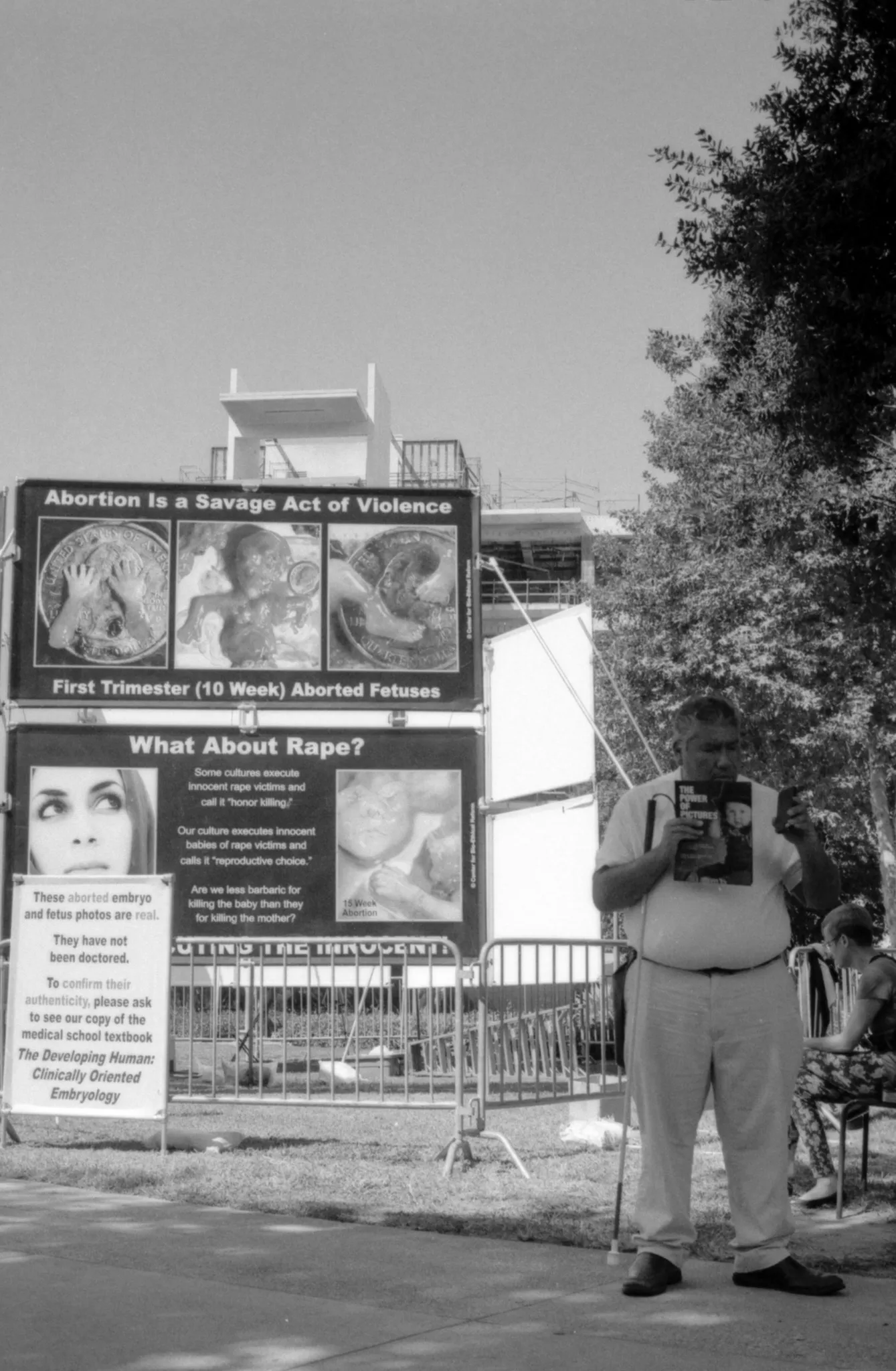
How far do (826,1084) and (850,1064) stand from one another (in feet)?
0.49

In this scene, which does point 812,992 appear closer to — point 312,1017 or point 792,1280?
point 312,1017

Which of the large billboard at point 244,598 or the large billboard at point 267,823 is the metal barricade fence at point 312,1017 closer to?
the large billboard at point 267,823

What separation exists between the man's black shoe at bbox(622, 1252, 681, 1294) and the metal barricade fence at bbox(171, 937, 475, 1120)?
4322 millimetres

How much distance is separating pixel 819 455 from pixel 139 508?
4631mm

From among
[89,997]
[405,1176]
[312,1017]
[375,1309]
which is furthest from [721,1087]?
[312,1017]

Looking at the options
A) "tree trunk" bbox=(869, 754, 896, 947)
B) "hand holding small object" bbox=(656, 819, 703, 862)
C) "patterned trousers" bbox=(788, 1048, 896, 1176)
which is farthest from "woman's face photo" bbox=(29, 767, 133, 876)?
"tree trunk" bbox=(869, 754, 896, 947)

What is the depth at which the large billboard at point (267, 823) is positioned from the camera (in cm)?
1021

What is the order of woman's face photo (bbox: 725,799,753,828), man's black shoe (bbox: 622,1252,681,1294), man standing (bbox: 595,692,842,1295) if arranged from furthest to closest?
woman's face photo (bbox: 725,799,753,828)
man standing (bbox: 595,692,842,1295)
man's black shoe (bbox: 622,1252,681,1294)

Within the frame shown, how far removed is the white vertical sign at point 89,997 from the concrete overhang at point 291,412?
3661cm

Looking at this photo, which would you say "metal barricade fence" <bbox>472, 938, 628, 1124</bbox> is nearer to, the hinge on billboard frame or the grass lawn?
the grass lawn

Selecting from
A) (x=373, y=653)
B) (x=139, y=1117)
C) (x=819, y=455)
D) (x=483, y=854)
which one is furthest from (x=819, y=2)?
(x=139, y=1117)

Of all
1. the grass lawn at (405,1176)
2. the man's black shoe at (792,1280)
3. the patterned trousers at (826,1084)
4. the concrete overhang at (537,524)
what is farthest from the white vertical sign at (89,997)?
the concrete overhang at (537,524)

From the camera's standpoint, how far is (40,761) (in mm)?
10297

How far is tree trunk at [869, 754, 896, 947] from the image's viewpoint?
2412 cm
